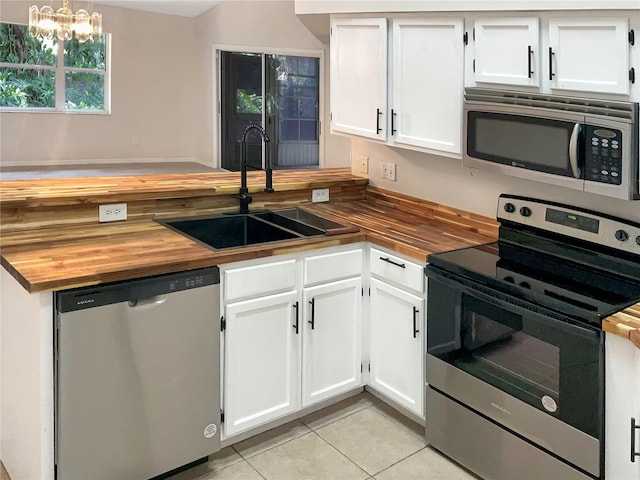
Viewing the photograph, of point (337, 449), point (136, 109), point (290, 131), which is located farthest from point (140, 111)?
point (337, 449)

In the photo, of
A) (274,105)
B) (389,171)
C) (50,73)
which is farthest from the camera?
(50,73)

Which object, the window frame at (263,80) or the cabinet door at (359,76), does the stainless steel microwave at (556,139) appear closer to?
the cabinet door at (359,76)

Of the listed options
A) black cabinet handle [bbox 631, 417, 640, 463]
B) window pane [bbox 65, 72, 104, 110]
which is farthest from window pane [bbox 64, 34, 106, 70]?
black cabinet handle [bbox 631, 417, 640, 463]

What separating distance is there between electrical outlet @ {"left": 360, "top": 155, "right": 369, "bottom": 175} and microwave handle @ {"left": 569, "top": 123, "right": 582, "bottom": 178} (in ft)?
4.80

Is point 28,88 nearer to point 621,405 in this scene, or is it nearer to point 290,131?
point 290,131

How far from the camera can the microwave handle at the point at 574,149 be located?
1999 mm

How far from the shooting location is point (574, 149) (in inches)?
79.0

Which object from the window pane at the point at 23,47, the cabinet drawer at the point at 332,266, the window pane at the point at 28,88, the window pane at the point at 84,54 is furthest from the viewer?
the window pane at the point at 84,54

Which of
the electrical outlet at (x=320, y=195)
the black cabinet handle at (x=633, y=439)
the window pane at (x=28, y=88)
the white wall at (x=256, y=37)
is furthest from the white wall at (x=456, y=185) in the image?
the window pane at (x=28, y=88)

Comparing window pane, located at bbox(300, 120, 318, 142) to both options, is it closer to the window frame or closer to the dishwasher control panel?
the window frame

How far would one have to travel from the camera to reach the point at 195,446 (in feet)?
7.50

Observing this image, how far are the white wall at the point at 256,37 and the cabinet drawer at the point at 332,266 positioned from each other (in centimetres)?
398

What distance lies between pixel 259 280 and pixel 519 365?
1002 mm

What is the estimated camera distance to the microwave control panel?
A: 1916mm
